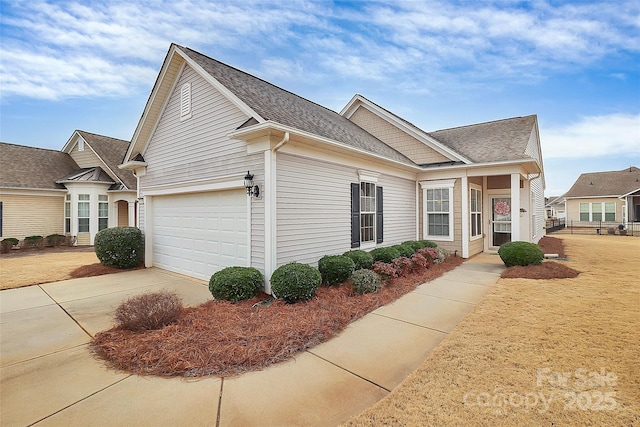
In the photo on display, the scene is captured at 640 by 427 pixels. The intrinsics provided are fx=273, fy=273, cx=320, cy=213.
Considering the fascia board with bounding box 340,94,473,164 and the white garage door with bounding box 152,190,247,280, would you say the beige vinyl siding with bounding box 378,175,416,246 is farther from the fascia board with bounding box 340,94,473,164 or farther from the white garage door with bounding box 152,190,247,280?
the white garage door with bounding box 152,190,247,280

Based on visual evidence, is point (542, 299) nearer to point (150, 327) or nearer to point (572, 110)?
point (150, 327)

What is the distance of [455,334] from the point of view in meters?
4.04

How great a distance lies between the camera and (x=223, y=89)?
6312 mm

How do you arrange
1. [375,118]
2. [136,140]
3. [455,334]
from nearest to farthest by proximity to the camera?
[455,334] → [136,140] → [375,118]

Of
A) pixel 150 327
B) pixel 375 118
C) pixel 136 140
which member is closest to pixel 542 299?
pixel 150 327

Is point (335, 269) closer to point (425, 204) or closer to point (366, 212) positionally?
point (366, 212)

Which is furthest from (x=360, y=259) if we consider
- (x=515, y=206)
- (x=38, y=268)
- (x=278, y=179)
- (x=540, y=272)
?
(x=38, y=268)

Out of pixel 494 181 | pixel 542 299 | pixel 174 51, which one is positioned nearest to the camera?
pixel 542 299

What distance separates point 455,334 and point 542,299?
299 centimetres

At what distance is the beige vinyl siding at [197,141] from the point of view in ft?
21.5

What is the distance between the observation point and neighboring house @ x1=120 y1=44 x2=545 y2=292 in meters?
6.00

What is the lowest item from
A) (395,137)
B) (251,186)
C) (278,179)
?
(251,186)

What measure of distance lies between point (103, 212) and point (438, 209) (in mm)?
18498

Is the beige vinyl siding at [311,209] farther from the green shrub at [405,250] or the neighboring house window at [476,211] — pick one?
the neighboring house window at [476,211]
